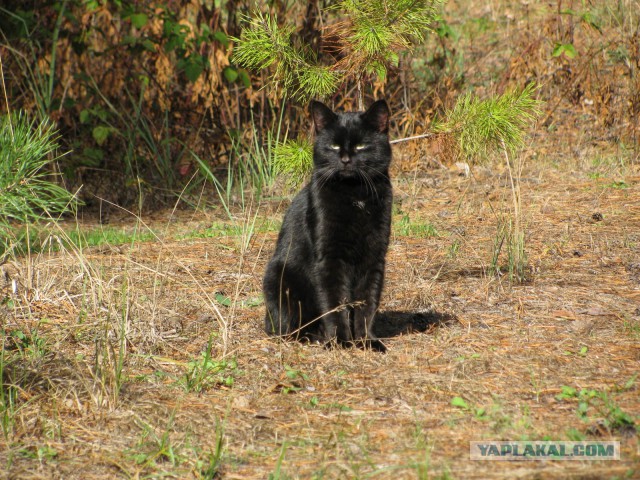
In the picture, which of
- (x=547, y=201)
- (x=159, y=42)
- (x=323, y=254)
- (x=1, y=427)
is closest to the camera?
(x=1, y=427)

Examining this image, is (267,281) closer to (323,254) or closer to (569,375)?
(323,254)

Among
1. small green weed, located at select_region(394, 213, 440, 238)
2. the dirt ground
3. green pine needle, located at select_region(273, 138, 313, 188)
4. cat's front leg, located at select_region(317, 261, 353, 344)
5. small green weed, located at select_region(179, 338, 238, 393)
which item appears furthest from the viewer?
small green weed, located at select_region(394, 213, 440, 238)

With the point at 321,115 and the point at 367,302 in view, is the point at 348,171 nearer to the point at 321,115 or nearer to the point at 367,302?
the point at 321,115

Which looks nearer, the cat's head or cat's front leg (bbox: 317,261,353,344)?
cat's front leg (bbox: 317,261,353,344)

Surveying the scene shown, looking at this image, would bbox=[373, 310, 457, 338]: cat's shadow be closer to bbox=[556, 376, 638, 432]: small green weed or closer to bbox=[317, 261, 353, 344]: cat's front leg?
bbox=[317, 261, 353, 344]: cat's front leg

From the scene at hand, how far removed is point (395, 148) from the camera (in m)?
8.09

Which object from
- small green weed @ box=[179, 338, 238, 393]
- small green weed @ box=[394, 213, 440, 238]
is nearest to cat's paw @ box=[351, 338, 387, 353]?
small green weed @ box=[179, 338, 238, 393]

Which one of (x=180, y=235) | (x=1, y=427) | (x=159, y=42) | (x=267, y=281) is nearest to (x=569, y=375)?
(x=267, y=281)

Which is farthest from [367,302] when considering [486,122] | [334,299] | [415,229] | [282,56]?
[415,229]

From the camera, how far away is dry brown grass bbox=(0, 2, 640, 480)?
99.1 inches

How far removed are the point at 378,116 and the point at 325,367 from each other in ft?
4.60

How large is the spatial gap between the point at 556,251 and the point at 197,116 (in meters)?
4.38

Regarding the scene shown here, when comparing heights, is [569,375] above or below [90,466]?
above

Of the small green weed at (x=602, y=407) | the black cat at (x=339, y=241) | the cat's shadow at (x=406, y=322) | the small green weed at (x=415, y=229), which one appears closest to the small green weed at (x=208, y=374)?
the black cat at (x=339, y=241)
